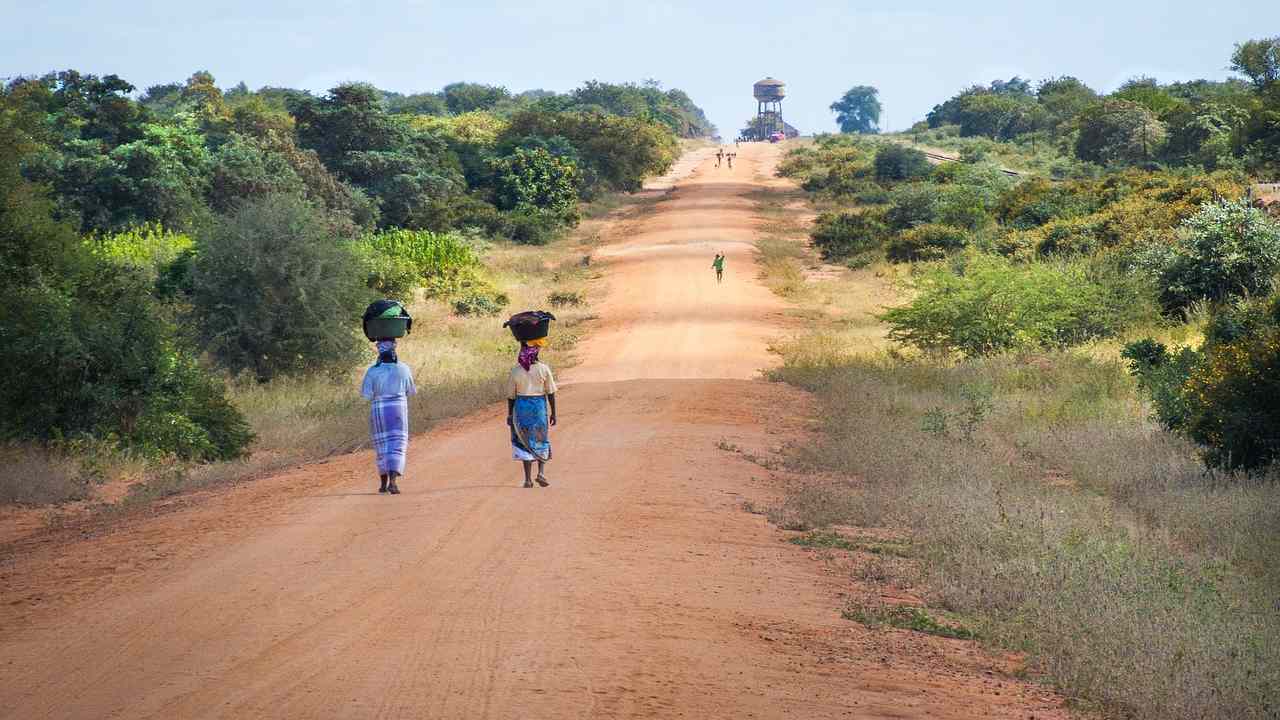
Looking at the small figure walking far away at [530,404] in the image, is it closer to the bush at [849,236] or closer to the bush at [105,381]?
the bush at [105,381]

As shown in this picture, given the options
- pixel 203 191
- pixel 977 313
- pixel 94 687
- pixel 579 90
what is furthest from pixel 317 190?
pixel 579 90

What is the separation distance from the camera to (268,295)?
84.1ft

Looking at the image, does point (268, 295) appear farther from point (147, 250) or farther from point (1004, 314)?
point (1004, 314)

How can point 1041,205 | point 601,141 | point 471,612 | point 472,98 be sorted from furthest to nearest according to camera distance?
point 472,98
point 601,141
point 1041,205
point 471,612

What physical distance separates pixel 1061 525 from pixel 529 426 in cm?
505

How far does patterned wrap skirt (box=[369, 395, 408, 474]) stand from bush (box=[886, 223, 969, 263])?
1199 inches

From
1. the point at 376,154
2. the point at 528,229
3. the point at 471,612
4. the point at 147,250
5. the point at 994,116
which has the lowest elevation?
the point at 471,612

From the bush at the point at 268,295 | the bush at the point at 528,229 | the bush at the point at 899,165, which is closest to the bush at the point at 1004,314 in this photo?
the bush at the point at 268,295

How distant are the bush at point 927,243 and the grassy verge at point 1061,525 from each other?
1929 centimetres

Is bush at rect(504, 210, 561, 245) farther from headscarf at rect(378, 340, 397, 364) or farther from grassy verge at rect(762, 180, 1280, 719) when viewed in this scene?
headscarf at rect(378, 340, 397, 364)

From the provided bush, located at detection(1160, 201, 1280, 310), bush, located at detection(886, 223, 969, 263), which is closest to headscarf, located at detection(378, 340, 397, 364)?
bush, located at detection(1160, 201, 1280, 310)

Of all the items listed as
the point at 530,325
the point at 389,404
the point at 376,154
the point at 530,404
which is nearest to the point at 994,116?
the point at 376,154

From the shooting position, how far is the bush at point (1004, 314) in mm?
26109

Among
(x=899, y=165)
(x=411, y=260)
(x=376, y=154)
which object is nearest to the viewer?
(x=411, y=260)
